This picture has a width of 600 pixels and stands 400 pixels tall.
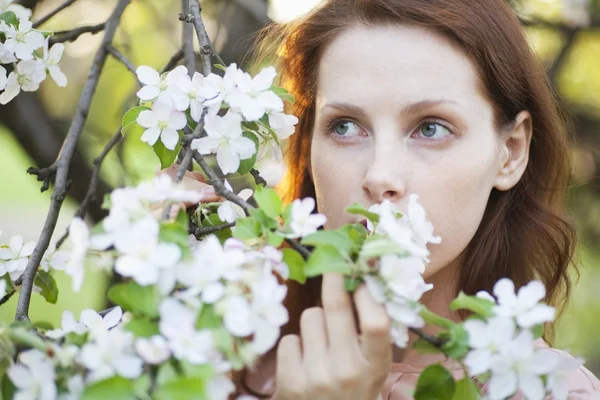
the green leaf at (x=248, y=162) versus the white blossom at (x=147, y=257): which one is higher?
the white blossom at (x=147, y=257)

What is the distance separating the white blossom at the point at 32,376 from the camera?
0.85 metres

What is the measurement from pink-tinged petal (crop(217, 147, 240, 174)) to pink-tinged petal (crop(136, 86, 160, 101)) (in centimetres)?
14

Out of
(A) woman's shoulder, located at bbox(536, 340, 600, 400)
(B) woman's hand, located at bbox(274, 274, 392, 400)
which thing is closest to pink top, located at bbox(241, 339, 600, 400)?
(A) woman's shoulder, located at bbox(536, 340, 600, 400)

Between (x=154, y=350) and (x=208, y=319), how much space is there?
0.06 meters

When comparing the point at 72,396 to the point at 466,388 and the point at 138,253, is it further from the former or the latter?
the point at 466,388

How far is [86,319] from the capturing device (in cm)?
111

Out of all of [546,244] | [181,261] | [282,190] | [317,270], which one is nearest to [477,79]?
[546,244]

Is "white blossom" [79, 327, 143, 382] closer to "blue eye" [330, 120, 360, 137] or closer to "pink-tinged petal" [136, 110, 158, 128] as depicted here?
"pink-tinged petal" [136, 110, 158, 128]

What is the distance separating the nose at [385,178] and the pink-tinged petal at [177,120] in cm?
32

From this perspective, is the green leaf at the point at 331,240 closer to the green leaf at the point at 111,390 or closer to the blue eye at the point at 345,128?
the green leaf at the point at 111,390

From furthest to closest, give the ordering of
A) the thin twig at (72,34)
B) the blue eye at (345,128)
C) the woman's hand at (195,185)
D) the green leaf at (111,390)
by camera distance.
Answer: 1. the thin twig at (72,34)
2. the blue eye at (345,128)
3. the woman's hand at (195,185)
4. the green leaf at (111,390)

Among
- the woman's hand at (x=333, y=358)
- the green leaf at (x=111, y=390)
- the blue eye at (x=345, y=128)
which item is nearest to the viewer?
the green leaf at (x=111, y=390)

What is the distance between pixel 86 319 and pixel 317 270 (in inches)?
15.2

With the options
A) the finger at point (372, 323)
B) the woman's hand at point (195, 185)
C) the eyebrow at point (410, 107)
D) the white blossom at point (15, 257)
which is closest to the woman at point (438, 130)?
the eyebrow at point (410, 107)
